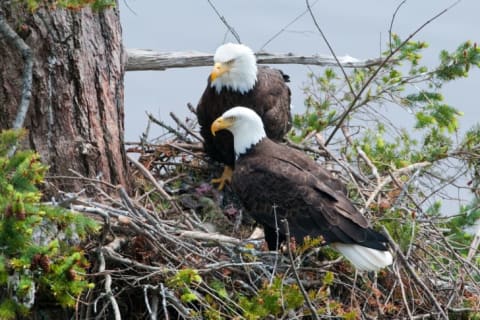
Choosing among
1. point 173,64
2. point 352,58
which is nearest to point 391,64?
point 352,58

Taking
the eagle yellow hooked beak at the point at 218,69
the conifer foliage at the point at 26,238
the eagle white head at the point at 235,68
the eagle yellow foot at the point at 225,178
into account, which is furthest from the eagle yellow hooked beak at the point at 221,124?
the conifer foliage at the point at 26,238

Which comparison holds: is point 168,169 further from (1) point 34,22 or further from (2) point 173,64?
(1) point 34,22

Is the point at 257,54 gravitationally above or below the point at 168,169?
above

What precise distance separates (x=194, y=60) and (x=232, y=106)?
0.42m

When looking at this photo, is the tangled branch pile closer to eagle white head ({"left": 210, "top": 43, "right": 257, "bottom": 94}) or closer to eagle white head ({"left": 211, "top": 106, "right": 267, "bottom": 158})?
eagle white head ({"left": 211, "top": 106, "right": 267, "bottom": 158})

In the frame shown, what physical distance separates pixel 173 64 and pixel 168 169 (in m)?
0.68

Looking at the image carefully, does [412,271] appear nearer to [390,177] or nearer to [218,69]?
[390,177]

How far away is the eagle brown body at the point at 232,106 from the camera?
21.4ft

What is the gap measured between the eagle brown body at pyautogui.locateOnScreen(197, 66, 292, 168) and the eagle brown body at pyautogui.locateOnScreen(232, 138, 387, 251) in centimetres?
75

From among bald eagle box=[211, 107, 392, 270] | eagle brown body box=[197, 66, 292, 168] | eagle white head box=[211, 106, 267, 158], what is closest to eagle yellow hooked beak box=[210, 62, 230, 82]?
eagle brown body box=[197, 66, 292, 168]

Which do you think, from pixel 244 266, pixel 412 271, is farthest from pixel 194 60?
pixel 412 271

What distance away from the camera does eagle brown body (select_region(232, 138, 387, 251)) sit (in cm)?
526

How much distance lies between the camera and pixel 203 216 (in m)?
6.13

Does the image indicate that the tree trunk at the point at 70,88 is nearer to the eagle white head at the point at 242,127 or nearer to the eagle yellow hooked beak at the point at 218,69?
the eagle white head at the point at 242,127
